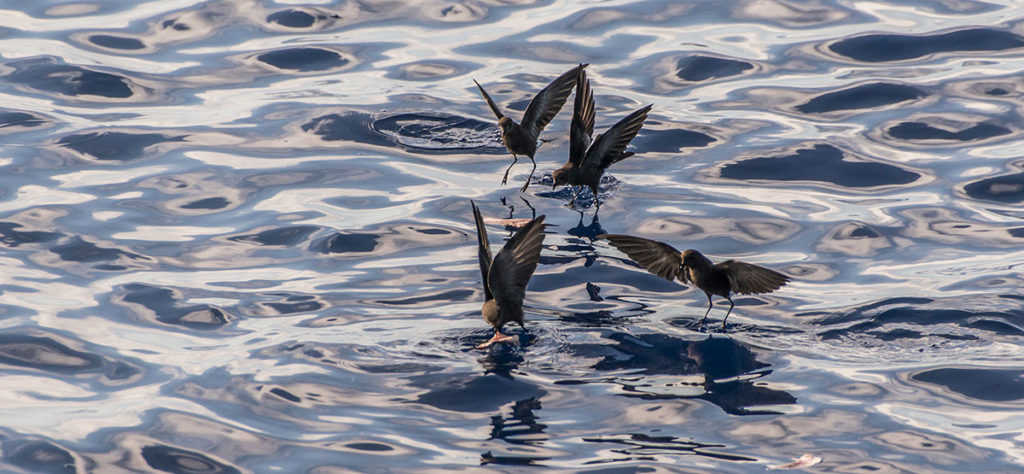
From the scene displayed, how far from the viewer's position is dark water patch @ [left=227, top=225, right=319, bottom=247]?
387 inches

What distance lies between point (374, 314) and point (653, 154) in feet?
13.0

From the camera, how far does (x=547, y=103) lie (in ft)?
36.1

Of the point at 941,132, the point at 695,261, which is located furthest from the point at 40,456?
the point at 941,132

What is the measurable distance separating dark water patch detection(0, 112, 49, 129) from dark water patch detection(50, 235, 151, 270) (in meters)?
2.96

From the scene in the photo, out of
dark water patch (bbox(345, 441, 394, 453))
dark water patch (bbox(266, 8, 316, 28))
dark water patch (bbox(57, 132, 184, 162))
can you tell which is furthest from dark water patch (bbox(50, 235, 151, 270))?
dark water patch (bbox(266, 8, 316, 28))

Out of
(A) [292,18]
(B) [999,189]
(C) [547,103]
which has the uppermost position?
(A) [292,18]

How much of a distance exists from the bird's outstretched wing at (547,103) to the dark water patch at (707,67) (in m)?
2.60

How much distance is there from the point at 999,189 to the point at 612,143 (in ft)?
10.9

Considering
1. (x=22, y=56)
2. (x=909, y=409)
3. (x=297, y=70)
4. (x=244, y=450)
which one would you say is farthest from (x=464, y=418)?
(x=22, y=56)

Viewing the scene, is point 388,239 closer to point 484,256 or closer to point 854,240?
point 484,256

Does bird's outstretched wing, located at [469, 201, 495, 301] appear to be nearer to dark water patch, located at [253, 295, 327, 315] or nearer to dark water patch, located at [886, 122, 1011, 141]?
dark water patch, located at [253, 295, 327, 315]

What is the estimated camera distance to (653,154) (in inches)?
456

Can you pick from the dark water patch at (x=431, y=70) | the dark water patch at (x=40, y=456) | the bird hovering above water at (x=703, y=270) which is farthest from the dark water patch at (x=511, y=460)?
the dark water patch at (x=431, y=70)

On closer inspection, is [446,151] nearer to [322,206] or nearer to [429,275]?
[322,206]
